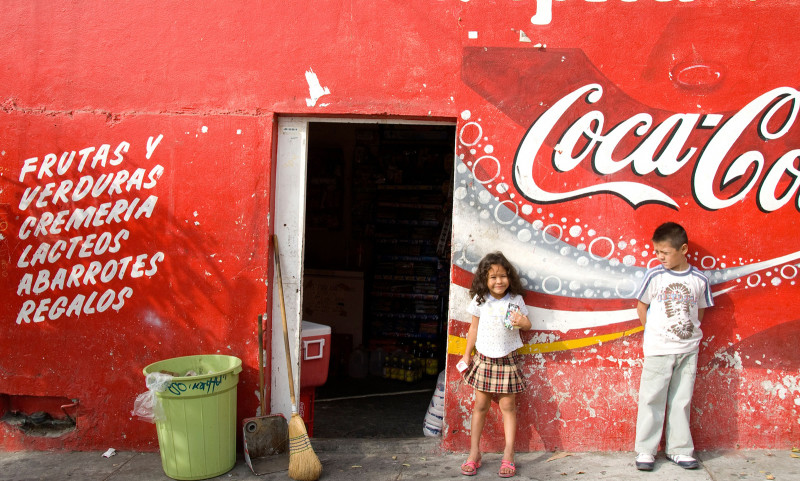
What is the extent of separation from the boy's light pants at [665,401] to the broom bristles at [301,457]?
231cm

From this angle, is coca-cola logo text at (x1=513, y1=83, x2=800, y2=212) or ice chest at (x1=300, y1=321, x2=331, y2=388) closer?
coca-cola logo text at (x1=513, y1=83, x2=800, y2=212)

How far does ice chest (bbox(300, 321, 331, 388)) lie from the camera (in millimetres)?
5195

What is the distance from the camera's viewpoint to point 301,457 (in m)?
4.51

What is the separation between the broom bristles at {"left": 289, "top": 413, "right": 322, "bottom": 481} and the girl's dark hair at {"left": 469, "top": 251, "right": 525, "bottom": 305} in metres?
1.59

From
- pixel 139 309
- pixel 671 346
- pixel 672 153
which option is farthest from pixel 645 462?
pixel 139 309

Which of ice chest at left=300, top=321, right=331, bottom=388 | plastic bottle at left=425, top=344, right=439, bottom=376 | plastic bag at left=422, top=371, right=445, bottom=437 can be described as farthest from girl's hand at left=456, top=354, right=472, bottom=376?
plastic bottle at left=425, top=344, right=439, bottom=376

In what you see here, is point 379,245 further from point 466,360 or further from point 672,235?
point 672,235

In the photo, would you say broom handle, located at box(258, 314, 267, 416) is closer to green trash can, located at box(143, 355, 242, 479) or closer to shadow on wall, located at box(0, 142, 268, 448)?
shadow on wall, located at box(0, 142, 268, 448)

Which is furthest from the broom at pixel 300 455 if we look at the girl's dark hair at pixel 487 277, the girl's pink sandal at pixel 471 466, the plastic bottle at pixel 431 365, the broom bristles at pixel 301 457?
the plastic bottle at pixel 431 365

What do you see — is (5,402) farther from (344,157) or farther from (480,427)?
(344,157)

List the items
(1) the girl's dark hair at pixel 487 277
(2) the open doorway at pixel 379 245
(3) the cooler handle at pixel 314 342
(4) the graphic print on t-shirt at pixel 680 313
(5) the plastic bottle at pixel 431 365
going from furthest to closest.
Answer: (2) the open doorway at pixel 379 245 → (5) the plastic bottle at pixel 431 365 → (3) the cooler handle at pixel 314 342 → (1) the girl's dark hair at pixel 487 277 → (4) the graphic print on t-shirt at pixel 680 313

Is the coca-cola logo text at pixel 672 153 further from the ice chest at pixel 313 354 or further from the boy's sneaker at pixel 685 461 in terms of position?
the ice chest at pixel 313 354

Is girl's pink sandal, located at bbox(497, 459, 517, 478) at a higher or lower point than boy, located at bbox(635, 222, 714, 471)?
lower

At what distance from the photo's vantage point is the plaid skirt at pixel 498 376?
4590 millimetres
